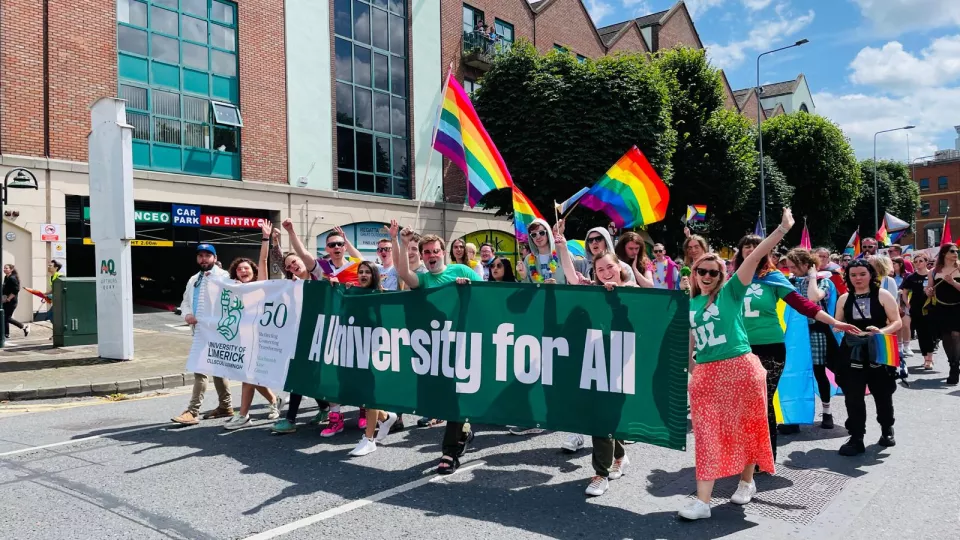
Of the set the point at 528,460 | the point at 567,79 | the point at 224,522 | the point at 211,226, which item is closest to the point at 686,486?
the point at 528,460

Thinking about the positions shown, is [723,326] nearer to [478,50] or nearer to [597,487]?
[597,487]

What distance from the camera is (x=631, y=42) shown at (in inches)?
1438

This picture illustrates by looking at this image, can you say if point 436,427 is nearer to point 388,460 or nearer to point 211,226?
point 388,460

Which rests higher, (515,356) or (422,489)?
(515,356)

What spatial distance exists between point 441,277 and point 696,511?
8.60ft

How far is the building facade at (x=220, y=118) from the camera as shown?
53.0ft

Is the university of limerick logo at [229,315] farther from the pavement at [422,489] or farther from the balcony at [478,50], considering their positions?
the balcony at [478,50]

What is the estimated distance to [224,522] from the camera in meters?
4.07

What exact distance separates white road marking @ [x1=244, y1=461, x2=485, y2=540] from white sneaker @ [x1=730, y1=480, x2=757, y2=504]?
1990 mm

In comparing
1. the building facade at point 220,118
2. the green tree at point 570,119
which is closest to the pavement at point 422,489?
the building facade at point 220,118

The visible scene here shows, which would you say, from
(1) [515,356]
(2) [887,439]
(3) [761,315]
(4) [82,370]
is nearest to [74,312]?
(4) [82,370]

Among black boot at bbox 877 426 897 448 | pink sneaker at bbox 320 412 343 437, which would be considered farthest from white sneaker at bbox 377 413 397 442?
black boot at bbox 877 426 897 448

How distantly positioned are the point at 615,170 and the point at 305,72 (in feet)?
50.4

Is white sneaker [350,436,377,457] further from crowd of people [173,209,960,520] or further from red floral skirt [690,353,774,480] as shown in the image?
red floral skirt [690,353,774,480]
